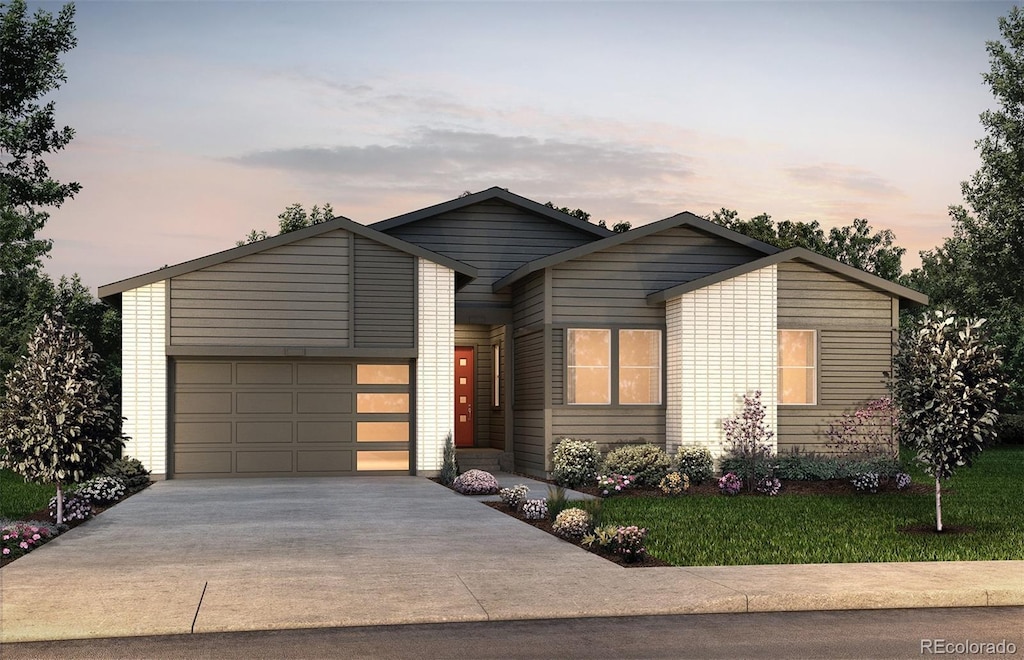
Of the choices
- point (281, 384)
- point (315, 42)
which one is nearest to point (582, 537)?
point (281, 384)

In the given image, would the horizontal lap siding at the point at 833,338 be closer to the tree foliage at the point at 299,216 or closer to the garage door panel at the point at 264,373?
the garage door panel at the point at 264,373

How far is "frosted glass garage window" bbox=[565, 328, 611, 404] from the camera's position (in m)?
22.2

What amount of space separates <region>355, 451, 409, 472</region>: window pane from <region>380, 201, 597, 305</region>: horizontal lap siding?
441cm

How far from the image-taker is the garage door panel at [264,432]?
893 inches

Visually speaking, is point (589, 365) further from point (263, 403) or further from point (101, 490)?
point (101, 490)

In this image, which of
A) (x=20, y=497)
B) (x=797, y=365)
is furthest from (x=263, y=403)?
(x=797, y=365)

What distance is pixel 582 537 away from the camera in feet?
42.6

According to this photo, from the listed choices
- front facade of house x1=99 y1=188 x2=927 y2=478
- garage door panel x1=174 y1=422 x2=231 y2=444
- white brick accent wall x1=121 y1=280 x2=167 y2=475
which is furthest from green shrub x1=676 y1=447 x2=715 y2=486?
white brick accent wall x1=121 y1=280 x2=167 y2=475

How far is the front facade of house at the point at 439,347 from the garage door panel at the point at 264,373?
28 mm

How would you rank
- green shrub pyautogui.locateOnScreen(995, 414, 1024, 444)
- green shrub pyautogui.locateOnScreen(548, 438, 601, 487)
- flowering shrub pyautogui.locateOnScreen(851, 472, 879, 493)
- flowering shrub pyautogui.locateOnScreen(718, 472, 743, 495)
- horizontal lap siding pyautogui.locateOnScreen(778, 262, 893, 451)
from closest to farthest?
flowering shrub pyautogui.locateOnScreen(718, 472, 743, 495), flowering shrub pyautogui.locateOnScreen(851, 472, 879, 493), green shrub pyautogui.locateOnScreen(548, 438, 601, 487), horizontal lap siding pyautogui.locateOnScreen(778, 262, 893, 451), green shrub pyautogui.locateOnScreen(995, 414, 1024, 444)

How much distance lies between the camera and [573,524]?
516 inches

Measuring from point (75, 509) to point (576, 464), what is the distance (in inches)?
348

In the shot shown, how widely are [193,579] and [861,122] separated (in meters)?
20.8

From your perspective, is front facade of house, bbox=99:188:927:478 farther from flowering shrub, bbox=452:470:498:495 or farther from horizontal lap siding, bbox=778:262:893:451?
flowering shrub, bbox=452:470:498:495
